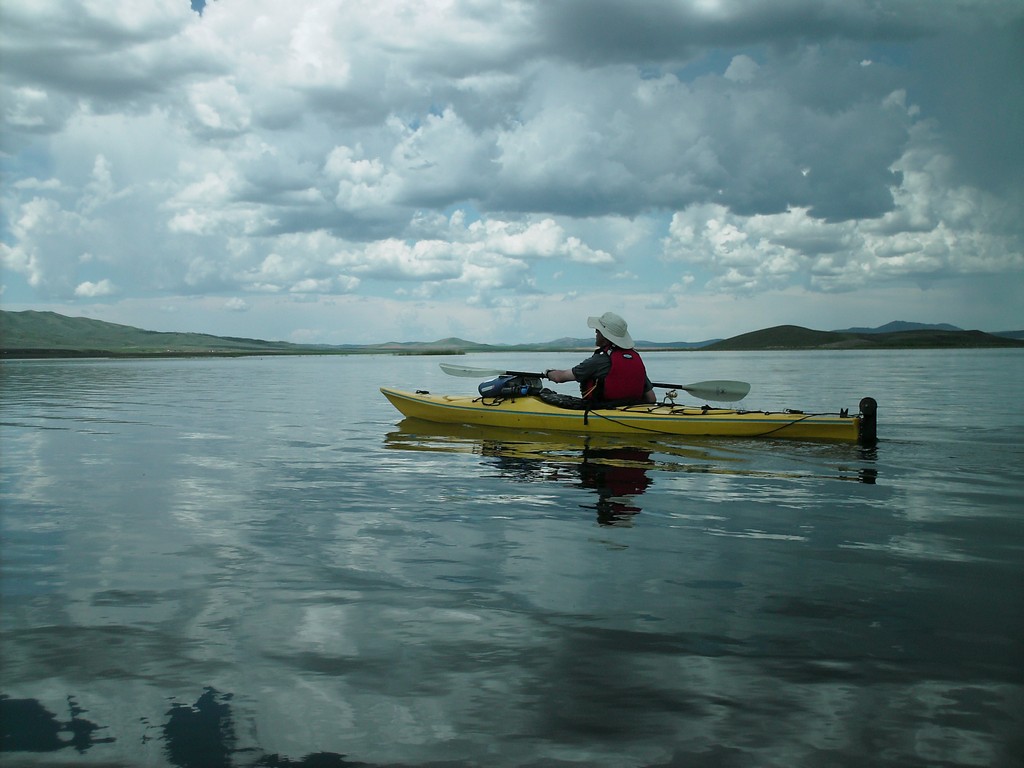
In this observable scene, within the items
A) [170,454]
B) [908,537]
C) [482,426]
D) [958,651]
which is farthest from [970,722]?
[482,426]

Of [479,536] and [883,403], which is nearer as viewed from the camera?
[479,536]

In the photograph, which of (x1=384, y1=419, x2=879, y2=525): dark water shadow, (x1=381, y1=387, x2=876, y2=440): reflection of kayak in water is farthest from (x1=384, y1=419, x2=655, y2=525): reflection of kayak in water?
(x1=381, y1=387, x2=876, y2=440): reflection of kayak in water

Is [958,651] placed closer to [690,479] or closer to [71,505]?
[690,479]

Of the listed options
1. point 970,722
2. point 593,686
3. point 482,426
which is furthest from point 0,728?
point 482,426

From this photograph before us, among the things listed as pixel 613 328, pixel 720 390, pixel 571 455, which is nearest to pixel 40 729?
pixel 571 455

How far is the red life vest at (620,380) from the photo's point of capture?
53.2 ft

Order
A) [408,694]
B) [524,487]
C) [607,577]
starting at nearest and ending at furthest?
1. [408,694]
2. [607,577]
3. [524,487]

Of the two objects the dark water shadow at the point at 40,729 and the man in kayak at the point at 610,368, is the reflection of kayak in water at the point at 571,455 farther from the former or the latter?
the dark water shadow at the point at 40,729

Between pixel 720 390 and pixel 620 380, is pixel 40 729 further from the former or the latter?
pixel 720 390

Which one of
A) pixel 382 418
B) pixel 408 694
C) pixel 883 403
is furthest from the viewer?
pixel 883 403

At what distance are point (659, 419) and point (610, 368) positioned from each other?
150 centimetres

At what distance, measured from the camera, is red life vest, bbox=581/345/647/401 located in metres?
16.2

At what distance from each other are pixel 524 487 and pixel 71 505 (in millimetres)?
5957

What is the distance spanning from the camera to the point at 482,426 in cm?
1870
